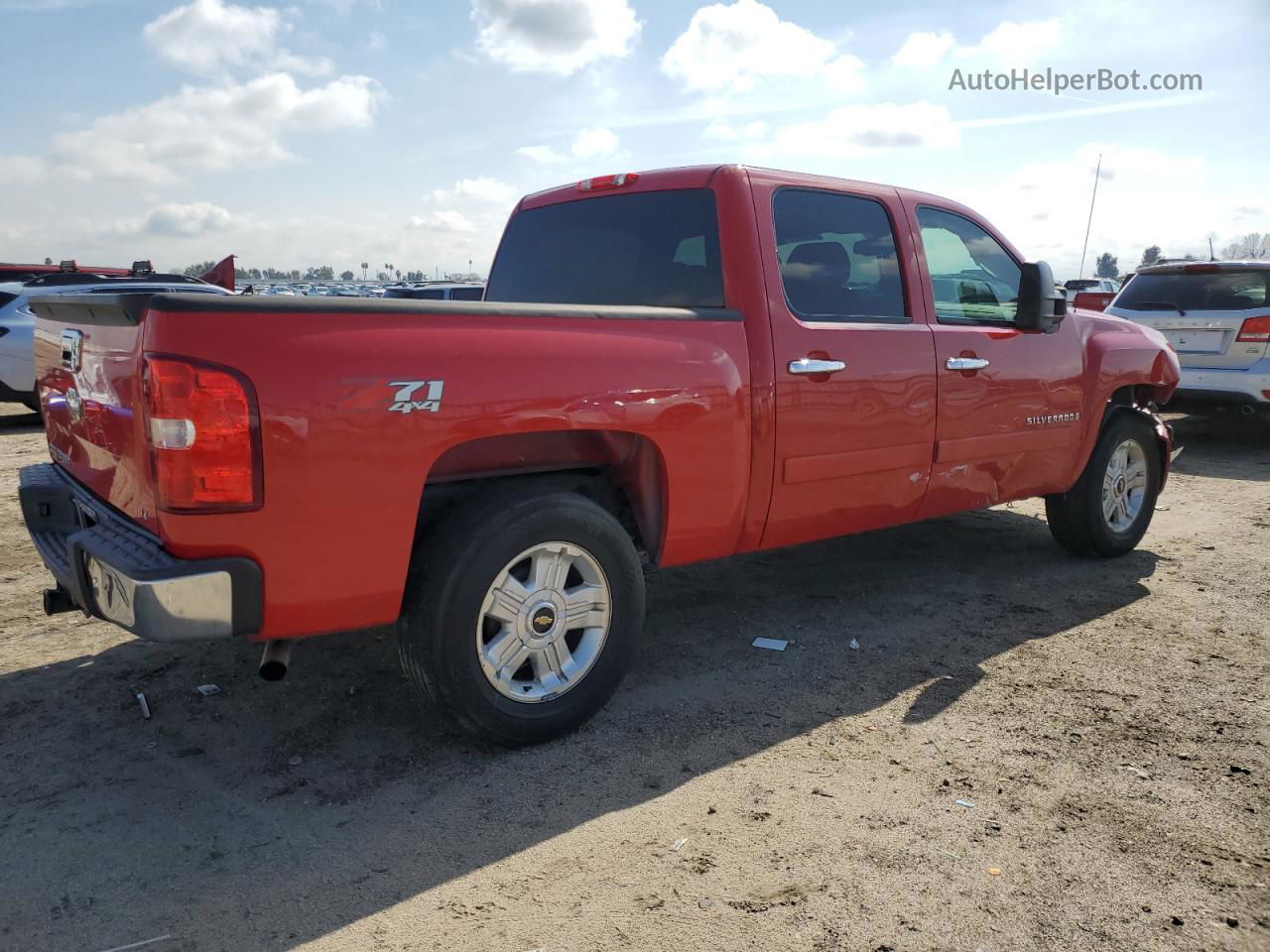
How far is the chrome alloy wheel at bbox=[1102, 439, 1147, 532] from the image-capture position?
18.0 feet

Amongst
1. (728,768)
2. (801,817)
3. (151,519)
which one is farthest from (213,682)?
(801,817)

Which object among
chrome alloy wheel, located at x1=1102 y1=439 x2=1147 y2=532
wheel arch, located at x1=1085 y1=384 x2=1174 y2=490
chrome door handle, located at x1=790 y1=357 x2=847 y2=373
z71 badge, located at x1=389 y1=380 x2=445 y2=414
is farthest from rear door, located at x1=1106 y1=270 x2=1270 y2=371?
z71 badge, located at x1=389 y1=380 x2=445 y2=414

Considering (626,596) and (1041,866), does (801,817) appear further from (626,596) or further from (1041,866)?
(626,596)

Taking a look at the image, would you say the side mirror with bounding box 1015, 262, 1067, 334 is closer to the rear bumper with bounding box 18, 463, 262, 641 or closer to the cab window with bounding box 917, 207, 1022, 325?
the cab window with bounding box 917, 207, 1022, 325

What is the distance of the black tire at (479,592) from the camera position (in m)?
2.95

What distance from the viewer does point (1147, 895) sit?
2502 millimetres

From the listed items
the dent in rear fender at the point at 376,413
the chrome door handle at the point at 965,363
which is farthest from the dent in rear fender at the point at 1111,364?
the dent in rear fender at the point at 376,413

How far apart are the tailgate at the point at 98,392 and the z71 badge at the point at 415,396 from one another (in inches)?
26.0

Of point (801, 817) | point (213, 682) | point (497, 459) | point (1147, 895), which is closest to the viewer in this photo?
point (1147, 895)

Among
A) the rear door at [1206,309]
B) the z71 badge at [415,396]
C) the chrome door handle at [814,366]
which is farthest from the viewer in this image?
the rear door at [1206,309]

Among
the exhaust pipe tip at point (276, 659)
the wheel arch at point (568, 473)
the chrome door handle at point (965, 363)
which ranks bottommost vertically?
Result: the exhaust pipe tip at point (276, 659)

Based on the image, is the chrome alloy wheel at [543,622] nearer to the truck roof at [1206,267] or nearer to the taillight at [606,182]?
the taillight at [606,182]

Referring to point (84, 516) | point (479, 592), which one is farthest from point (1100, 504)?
point (84, 516)

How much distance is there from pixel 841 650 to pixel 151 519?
2.80 meters
